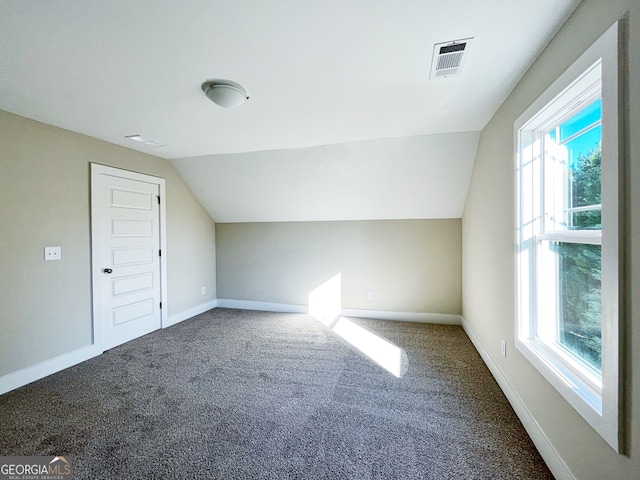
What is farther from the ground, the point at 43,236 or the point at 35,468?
the point at 43,236

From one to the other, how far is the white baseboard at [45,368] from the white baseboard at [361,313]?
2.12 meters

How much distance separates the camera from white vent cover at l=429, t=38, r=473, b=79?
155 centimetres

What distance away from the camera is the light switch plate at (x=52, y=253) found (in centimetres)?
260

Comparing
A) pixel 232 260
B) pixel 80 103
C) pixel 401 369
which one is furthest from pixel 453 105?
pixel 232 260

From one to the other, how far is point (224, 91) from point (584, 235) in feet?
7.64

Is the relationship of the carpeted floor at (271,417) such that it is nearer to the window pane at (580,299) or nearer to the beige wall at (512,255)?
the beige wall at (512,255)

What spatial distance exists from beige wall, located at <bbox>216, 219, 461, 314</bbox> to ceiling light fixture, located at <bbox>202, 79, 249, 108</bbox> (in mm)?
2635

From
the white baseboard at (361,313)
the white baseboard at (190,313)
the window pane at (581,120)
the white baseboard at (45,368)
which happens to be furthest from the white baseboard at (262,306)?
the window pane at (581,120)

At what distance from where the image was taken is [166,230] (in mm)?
3896

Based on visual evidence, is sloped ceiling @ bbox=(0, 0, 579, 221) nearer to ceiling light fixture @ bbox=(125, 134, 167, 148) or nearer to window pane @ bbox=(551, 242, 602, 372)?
ceiling light fixture @ bbox=(125, 134, 167, 148)

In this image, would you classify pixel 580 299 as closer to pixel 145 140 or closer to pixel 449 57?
pixel 449 57

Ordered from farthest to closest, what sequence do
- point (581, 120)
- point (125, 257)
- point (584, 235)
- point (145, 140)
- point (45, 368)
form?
point (125, 257), point (145, 140), point (45, 368), point (581, 120), point (584, 235)

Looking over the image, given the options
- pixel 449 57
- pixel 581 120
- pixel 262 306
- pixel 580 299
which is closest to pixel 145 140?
pixel 262 306

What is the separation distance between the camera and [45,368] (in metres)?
2.58
